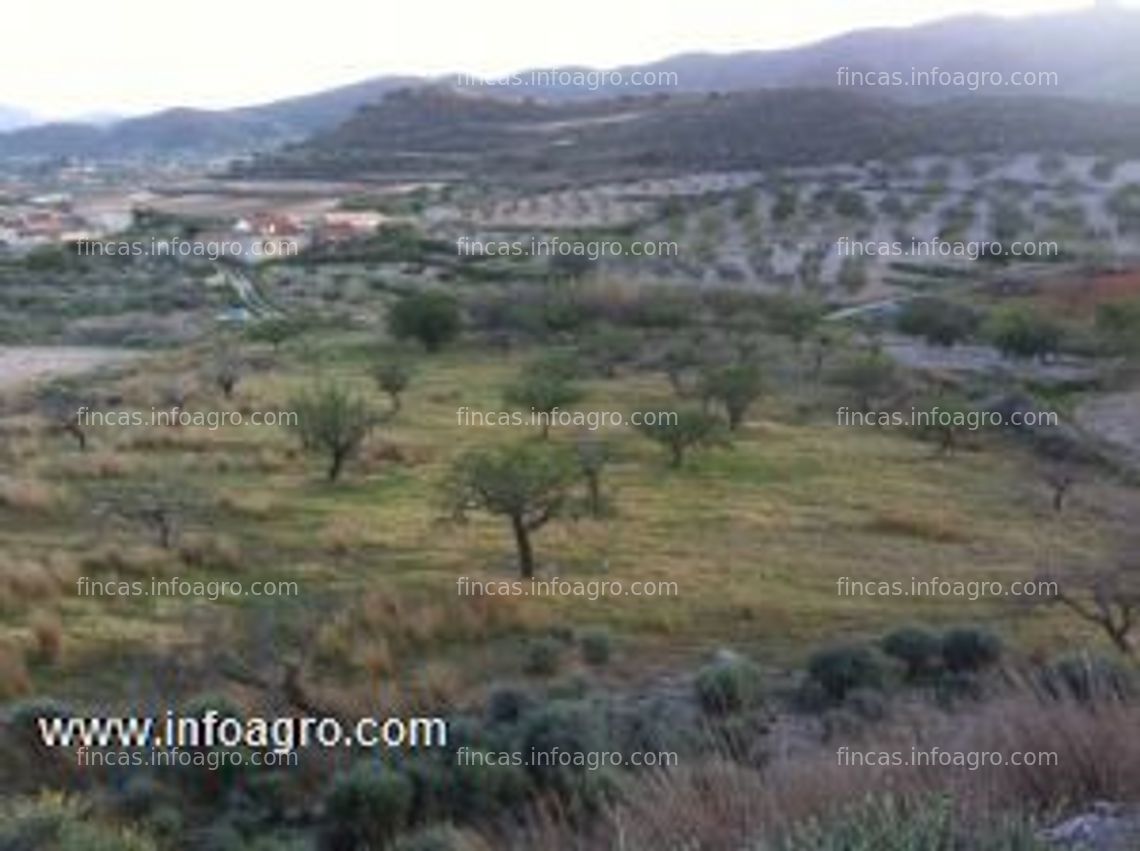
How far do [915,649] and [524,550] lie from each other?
7352 mm

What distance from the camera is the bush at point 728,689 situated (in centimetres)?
1558

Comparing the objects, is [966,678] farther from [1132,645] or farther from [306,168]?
[306,168]

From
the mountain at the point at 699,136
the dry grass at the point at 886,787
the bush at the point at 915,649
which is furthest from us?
the mountain at the point at 699,136

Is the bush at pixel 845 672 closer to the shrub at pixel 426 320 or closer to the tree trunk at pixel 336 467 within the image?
the tree trunk at pixel 336 467

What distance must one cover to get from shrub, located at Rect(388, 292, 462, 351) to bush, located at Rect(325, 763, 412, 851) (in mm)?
40712

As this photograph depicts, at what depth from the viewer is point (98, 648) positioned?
1859cm

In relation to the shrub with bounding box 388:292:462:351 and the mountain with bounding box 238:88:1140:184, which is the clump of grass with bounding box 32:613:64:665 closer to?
the shrub with bounding box 388:292:462:351

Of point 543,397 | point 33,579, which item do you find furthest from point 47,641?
point 543,397

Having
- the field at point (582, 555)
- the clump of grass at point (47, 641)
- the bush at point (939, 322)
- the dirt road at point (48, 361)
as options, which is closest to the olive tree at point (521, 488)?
the field at point (582, 555)

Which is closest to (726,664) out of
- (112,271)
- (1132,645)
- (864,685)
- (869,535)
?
(864,685)

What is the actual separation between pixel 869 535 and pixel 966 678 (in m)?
10.5

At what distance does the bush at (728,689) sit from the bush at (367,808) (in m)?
4.18

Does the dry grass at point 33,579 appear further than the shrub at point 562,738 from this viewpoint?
Yes

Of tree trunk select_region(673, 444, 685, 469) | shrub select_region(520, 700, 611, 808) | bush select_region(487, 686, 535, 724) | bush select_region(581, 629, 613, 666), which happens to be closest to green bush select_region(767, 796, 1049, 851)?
shrub select_region(520, 700, 611, 808)
